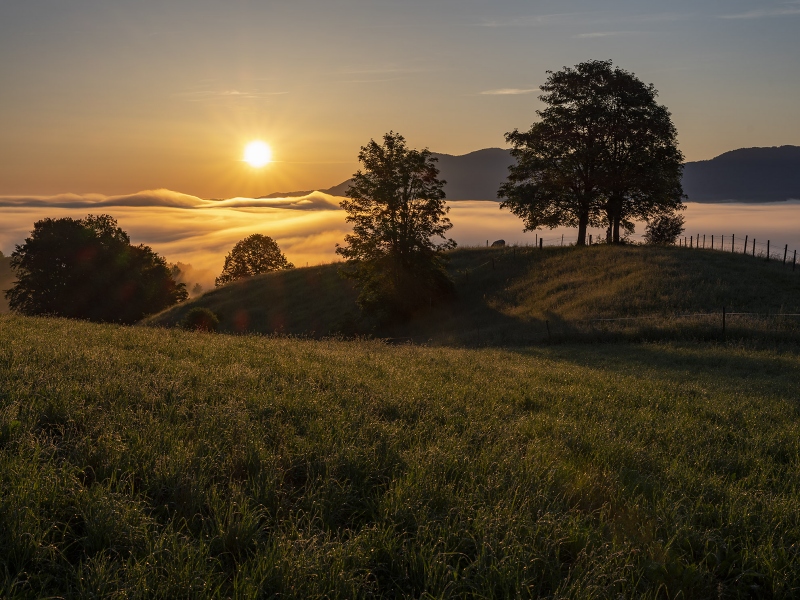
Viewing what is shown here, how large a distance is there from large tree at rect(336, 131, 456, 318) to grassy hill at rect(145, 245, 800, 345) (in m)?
2.81

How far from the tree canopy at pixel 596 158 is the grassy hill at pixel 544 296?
4.35 meters

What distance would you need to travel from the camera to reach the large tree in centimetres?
4616

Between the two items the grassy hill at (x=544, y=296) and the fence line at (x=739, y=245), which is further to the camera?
the fence line at (x=739, y=245)

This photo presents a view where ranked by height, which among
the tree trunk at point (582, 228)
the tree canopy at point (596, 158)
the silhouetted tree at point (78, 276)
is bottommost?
the silhouetted tree at point (78, 276)

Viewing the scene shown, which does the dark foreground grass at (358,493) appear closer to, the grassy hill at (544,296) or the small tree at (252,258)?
the grassy hill at (544,296)

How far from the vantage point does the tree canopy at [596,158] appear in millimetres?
51625

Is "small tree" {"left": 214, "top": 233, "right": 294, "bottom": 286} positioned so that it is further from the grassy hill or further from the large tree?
the large tree

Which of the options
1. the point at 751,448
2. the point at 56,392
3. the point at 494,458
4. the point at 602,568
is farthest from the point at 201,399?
the point at 751,448

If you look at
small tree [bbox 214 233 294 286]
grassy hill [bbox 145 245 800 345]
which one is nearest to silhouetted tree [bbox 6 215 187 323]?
grassy hill [bbox 145 245 800 345]

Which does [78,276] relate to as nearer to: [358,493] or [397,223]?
[397,223]

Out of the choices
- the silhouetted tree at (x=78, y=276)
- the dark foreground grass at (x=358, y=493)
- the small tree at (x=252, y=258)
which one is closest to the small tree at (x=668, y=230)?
the small tree at (x=252, y=258)

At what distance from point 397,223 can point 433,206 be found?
3296 millimetres

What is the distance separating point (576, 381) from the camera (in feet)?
41.2

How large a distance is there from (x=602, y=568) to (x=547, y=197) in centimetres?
5335
